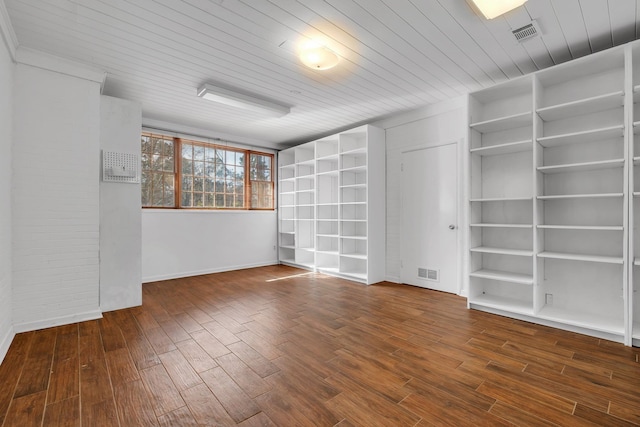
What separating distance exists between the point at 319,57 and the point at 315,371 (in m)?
2.74

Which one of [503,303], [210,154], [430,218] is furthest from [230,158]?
[503,303]

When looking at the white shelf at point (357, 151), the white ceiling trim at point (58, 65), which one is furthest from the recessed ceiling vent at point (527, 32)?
the white ceiling trim at point (58, 65)

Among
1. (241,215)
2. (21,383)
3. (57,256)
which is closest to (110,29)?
(57,256)

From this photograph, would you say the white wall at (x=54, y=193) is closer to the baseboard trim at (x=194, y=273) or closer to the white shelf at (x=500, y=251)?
the baseboard trim at (x=194, y=273)

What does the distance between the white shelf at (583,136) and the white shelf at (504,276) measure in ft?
4.69

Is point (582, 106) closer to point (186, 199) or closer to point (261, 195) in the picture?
point (261, 195)

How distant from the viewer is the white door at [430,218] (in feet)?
13.8

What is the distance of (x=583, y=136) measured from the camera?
2.82m

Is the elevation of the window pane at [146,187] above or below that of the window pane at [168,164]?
below

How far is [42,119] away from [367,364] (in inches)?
150

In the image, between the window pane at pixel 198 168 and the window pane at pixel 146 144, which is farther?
the window pane at pixel 198 168

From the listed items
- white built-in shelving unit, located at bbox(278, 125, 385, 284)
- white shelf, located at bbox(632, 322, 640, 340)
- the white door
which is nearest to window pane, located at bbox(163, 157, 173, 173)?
white built-in shelving unit, located at bbox(278, 125, 385, 284)

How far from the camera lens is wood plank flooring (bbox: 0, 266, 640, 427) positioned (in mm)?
1688

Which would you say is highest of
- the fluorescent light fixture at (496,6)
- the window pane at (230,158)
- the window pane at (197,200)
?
the fluorescent light fixture at (496,6)
